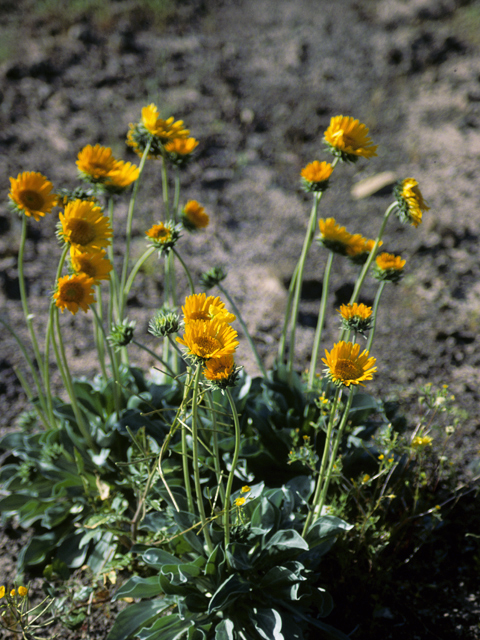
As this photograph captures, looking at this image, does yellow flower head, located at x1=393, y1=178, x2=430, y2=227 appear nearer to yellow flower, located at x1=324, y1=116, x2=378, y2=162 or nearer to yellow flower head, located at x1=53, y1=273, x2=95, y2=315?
yellow flower, located at x1=324, y1=116, x2=378, y2=162

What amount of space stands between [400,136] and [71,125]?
3.46 metres

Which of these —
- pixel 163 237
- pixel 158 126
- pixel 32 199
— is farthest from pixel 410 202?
pixel 32 199

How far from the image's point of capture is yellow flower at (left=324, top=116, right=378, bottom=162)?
194 cm

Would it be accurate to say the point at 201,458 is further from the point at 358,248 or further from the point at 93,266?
the point at 358,248

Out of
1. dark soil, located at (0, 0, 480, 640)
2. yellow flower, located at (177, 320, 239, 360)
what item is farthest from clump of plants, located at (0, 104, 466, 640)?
dark soil, located at (0, 0, 480, 640)

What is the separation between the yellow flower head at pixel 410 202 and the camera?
1.81 metres

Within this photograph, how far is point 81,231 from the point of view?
1.71 meters

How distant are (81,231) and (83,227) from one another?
1 centimetres

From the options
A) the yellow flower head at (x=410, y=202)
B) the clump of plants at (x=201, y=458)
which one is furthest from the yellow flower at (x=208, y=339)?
the yellow flower head at (x=410, y=202)

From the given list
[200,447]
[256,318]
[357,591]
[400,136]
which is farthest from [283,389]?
[400,136]

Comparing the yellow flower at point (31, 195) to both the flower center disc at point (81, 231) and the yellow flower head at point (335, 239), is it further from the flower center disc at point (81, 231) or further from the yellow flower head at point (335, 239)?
the yellow flower head at point (335, 239)

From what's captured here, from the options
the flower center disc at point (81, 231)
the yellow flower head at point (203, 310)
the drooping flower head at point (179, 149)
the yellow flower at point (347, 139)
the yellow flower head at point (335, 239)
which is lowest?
the yellow flower head at point (203, 310)

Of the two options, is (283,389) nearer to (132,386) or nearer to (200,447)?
(200,447)

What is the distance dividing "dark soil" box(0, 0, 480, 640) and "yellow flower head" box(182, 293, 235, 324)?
56.4 inches
